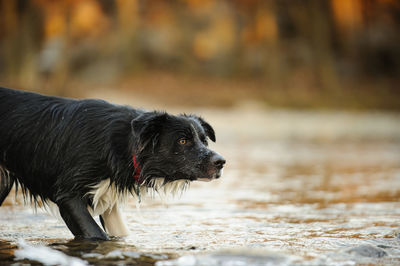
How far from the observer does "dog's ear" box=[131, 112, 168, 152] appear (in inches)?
220

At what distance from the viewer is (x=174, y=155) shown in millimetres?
5863

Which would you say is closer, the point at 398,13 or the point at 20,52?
the point at 20,52

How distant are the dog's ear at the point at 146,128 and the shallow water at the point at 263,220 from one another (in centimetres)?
93

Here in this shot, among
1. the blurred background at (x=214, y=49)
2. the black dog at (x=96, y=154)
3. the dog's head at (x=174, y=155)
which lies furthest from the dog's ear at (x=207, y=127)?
the blurred background at (x=214, y=49)

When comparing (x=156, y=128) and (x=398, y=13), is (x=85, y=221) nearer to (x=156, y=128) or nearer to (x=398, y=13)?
(x=156, y=128)

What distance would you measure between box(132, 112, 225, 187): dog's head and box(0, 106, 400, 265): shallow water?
616mm

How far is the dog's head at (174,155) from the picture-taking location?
18.9ft

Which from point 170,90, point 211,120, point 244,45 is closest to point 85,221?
point 211,120

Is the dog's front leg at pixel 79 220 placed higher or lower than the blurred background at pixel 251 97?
lower

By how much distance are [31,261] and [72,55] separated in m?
31.9

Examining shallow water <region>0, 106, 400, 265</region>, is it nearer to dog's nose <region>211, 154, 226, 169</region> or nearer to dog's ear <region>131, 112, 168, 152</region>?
dog's nose <region>211, 154, 226, 169</region>

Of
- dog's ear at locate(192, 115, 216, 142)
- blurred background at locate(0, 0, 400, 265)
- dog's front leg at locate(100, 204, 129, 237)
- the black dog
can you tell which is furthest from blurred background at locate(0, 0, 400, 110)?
the black dog

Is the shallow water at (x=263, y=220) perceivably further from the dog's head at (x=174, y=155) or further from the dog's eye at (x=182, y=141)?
the dog's eye at (x=182, y=141)

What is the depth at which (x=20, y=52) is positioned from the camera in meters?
33.5
